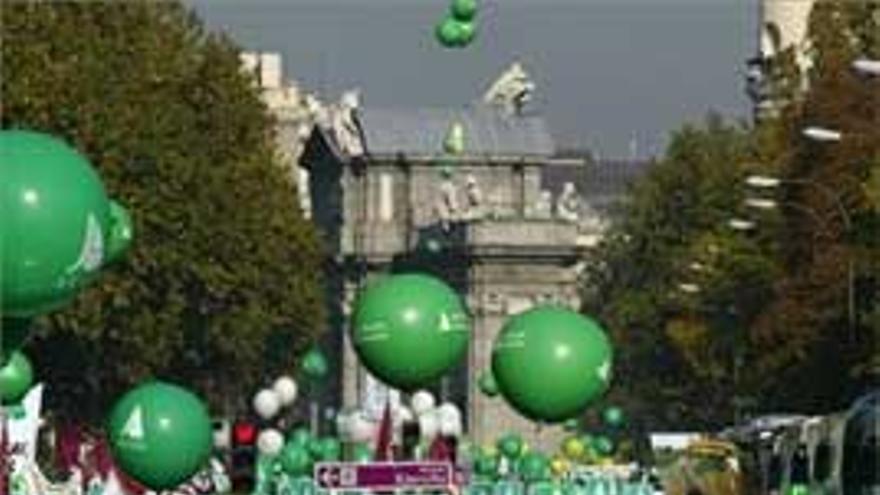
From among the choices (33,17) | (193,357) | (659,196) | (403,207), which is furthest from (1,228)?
(403,207)

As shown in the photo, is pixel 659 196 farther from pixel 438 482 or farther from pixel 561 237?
pixel 438 482

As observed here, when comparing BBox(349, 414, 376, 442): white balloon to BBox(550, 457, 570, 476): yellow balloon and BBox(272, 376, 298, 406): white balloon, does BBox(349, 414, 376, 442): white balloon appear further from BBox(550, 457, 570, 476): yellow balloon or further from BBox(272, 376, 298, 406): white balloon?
BBox(550, 457, 570, 476): yellow balloon

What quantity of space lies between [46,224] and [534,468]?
40.8 m

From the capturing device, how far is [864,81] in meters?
74.3

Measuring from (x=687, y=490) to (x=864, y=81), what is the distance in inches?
400

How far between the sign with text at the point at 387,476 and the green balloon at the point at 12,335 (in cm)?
987

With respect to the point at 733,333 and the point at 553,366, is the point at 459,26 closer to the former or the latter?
the point at 553,366

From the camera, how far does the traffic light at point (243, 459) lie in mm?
29656

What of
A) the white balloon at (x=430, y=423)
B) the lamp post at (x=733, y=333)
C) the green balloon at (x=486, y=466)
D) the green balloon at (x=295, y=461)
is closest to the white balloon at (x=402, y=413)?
the white balloon at (x=430, y=423)

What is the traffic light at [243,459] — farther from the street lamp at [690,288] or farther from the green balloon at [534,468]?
the street lamp at [690,288]

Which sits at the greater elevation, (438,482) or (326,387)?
(438,482)

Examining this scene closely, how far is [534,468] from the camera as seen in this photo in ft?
192

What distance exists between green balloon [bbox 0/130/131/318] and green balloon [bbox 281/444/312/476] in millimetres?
32307

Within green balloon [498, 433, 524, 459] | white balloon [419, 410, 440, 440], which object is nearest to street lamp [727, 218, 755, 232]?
green balloon [498, 433, 524, 459]
